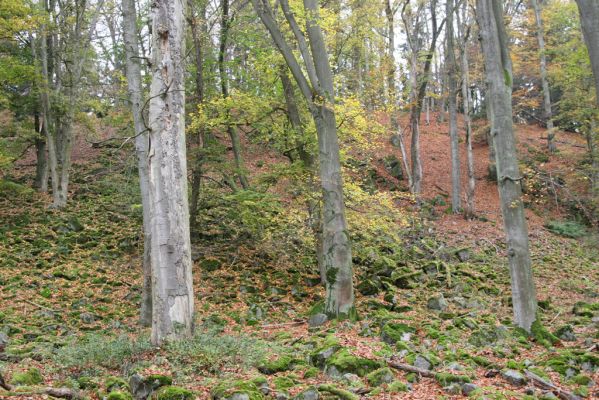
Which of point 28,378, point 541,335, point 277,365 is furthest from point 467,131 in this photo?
point 28,378

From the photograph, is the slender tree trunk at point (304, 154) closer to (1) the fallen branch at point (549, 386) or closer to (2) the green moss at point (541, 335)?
(2) the green moss at point (541, 335)

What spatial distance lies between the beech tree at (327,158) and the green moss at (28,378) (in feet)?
18.2

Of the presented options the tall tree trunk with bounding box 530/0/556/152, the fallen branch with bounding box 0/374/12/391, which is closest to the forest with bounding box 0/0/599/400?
the fallen branch with bounding box 0/374/12/391

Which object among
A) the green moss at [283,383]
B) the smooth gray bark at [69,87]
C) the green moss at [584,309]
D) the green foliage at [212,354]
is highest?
the smooth gray bark at [69,87]

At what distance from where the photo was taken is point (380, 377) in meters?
5.48

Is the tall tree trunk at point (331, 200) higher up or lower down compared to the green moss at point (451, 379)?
higher up

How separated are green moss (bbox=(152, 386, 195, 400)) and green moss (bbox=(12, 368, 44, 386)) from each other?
1.25 m

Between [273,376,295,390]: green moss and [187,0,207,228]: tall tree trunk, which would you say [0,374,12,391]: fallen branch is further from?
[187,0,207,228]: tall tree trunk

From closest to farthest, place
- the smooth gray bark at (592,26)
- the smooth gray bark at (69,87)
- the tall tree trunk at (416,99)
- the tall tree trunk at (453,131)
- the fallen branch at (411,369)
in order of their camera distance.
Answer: the fallen branch at (411,369)
the smooth gray bark at (592,26)
the smooth gray bark at (69,87)
the tall tree trunk at (416,99)
the tall tree trunk at (453,131)

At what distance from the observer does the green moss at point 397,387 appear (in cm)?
514

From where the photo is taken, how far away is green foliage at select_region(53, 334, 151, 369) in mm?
5539

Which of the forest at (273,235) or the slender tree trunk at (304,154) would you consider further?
the slender tree trunk at (304,154)

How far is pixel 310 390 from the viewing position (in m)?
4.80

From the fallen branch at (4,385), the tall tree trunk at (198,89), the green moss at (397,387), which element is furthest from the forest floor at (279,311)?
the tall tree trunk at (198,89)
